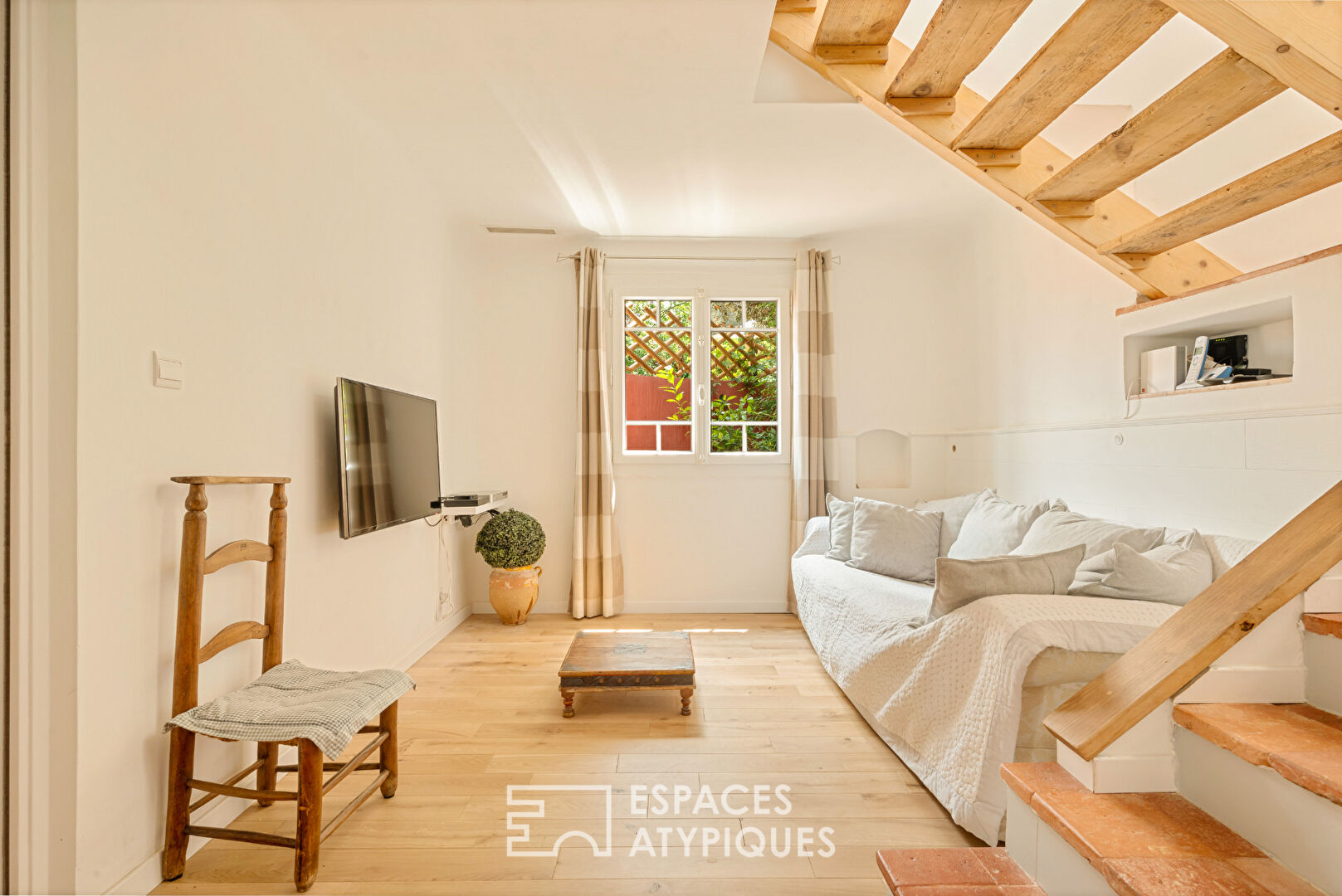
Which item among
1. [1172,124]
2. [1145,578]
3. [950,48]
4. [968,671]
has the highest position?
[950,48]

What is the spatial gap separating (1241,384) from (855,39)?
171 centimetres

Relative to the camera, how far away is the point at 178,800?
64.8 inches

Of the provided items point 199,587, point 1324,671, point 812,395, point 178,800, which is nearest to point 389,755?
point 178,800

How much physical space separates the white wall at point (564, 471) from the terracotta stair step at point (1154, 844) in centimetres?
329

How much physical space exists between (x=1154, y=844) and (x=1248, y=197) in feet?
5.70

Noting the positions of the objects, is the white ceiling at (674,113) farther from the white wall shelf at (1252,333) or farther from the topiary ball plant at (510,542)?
the topiary ball plant at (510,542)

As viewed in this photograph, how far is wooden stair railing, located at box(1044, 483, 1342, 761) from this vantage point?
3.66 feet

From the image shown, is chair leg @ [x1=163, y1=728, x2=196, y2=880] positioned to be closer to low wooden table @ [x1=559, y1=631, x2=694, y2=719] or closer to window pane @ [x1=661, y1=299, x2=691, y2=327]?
low wooden table @ [x1=559, y1=631, x2=694, y2=719]

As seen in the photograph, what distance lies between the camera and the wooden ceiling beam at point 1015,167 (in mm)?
2244

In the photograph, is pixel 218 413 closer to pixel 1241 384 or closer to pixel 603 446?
pixel 603 446

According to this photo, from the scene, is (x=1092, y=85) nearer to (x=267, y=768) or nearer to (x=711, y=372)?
(x=711, y=372)

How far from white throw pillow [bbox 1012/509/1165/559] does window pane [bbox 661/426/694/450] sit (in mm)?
2248

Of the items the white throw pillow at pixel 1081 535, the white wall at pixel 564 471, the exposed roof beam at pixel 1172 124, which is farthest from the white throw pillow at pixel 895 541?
the exposed roof beam at pixel 1172 124

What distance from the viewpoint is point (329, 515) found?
2553mm
